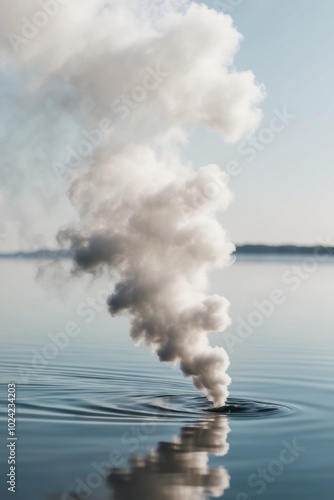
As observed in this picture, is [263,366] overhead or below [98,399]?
overhead

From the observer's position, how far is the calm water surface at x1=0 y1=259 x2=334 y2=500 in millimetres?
21266

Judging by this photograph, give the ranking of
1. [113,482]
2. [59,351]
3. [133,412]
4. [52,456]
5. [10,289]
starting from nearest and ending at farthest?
1. [113,482]
2. [52,456]
3. [133,412]
4. [59,351]
5. [10,289]

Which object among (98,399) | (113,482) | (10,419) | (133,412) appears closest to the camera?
(113,482)

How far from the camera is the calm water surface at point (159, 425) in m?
21.3

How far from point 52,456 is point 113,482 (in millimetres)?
3400

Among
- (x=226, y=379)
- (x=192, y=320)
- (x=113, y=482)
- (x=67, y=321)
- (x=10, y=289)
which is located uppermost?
(x=10, y=289)

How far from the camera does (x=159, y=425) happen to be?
1128 inches

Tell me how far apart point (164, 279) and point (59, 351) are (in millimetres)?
21489

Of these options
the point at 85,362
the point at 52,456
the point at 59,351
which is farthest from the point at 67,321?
the point at 52,456

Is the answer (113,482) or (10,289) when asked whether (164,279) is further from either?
(10,289)

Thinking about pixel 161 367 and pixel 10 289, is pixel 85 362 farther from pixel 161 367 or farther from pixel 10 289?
pixel 10 289

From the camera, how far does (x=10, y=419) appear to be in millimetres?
28547

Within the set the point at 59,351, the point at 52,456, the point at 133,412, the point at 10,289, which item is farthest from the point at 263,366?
the point at 10,289

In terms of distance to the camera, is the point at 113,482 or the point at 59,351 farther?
the point at 59,351
